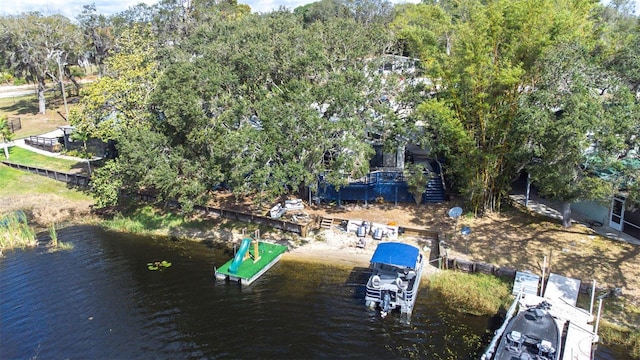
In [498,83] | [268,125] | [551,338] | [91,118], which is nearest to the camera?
[551,338]

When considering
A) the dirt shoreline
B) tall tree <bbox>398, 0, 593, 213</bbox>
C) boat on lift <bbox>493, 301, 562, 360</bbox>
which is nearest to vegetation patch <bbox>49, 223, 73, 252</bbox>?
the dirt shoreline

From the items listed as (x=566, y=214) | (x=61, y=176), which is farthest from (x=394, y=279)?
(x=61, y=176)

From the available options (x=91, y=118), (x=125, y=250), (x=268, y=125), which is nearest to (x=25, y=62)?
(x=91, y=118)

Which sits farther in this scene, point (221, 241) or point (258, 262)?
point (221, 241)

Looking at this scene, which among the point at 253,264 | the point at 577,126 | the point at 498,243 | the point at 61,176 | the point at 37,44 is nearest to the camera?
the point at 577,126

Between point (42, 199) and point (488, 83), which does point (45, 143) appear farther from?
point (488, 83)

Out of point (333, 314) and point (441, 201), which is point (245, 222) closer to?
point (333, 314)
